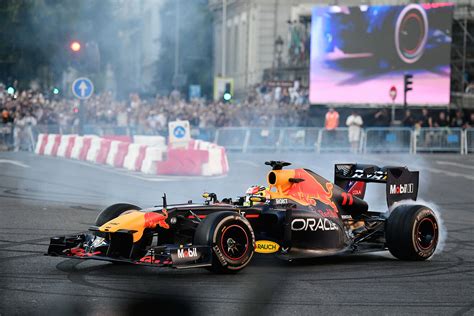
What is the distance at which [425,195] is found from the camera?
63.7 feet

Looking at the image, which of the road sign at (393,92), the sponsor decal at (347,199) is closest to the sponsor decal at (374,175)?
the sponsor decal at (347,199)

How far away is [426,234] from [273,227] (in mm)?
1784

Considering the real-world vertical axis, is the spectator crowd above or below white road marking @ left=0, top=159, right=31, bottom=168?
above

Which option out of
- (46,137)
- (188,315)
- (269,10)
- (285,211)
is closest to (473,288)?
(285,211)

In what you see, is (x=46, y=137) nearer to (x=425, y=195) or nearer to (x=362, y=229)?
(x=425, y=195)

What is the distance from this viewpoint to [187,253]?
923cm

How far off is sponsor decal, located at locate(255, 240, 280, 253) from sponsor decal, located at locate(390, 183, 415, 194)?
6.38 feet

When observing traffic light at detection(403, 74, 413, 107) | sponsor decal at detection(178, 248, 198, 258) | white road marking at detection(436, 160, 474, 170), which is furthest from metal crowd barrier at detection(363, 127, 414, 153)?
sponsor decal at detection(178, 248, 198, 258)

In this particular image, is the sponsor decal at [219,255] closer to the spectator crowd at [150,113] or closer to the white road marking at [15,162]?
the white road marking at [15,162]

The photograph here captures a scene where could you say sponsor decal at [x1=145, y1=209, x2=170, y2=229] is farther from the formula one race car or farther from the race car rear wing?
the race car rear wing

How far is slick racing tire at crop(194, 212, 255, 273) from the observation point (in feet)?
30.8

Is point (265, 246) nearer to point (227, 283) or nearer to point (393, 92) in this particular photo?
point (227, 283)

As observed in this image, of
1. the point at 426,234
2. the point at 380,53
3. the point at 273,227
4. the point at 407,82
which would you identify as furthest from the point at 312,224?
the point at 380,53

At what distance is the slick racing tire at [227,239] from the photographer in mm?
9398
